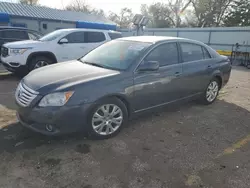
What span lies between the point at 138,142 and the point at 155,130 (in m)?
0.56

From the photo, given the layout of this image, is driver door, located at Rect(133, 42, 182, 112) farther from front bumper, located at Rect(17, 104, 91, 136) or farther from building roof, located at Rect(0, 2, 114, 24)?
building roof, located at Rect(0, 2, 114, 24)

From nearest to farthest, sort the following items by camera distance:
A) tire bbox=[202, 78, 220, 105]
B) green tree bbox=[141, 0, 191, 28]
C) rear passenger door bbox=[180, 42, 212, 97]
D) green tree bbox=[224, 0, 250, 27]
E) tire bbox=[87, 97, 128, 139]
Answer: tire bbox=[87, 97, 128, 139]
rear passenger door bbox=[180, 42, 212, 97]
tire bbox=[202, 78, 220, 105]
green tree bbox=[224, 0, 250, 27]
green tree bbox=[141, 0, 191, 28]

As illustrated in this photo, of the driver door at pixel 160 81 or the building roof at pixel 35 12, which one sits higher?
the building roof at pixel 35 12

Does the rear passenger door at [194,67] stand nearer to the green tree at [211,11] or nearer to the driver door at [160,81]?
the driver door at [160,81]

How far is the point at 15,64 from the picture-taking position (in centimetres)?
719

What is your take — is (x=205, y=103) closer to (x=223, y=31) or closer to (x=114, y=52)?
(x=114, y=52)

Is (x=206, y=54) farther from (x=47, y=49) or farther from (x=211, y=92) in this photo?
(x=47, y=49)

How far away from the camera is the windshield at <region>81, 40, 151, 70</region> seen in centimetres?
394

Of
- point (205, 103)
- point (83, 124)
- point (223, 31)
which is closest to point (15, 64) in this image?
point (83, 124)

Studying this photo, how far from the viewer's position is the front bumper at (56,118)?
3113mm

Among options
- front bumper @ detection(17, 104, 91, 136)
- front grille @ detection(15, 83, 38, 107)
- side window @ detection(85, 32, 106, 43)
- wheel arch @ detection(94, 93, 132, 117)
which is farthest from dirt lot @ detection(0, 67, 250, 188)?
side window @ detection(85, 32, 106, 43)

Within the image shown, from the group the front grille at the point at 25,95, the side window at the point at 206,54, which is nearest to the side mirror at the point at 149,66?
the front grille at the point at 25,95

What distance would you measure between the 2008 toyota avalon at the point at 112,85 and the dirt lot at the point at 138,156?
1.03 ft

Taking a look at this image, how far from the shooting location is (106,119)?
11.7 ft
